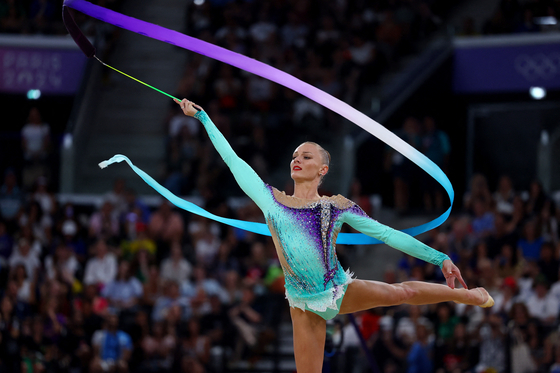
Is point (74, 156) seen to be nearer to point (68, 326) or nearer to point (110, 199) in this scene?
point (110, 199)

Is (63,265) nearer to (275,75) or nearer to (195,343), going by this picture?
(195,343)

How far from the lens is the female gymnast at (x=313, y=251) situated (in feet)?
14.5

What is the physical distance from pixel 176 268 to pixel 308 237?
5763mm

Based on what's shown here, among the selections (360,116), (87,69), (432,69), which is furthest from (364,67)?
(360,116)

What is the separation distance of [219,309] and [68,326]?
174cm

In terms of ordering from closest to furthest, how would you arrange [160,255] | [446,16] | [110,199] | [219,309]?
[219,309], [160,255], [110,199], [446,16]

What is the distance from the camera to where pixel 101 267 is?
33.0 feet

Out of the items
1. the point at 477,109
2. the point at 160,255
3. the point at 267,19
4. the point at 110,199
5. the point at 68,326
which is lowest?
the point at 68,326

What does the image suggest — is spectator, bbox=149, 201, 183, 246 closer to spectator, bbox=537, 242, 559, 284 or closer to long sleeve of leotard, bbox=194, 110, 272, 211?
spectator, bbox=537, 242, 559, 284

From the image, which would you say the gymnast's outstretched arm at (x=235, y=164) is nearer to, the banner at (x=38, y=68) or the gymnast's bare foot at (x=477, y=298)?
the gymnast's bare foot at (x=477, y=298)

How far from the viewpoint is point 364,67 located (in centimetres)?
1277

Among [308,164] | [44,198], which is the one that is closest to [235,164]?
[308,164]

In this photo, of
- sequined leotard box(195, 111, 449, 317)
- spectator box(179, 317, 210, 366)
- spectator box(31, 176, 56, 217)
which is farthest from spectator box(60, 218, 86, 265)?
sequined leotard box(195, 111, 449, 317)

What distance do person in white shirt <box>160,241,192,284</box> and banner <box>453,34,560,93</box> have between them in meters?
5.14
